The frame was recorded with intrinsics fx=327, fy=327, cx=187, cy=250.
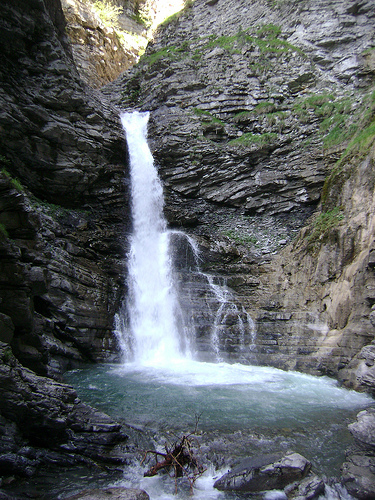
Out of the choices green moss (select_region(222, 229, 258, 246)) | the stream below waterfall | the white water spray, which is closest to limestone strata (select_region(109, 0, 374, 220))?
the white water spray

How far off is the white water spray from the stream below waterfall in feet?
7.80

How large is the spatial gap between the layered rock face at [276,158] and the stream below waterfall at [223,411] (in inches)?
93.5

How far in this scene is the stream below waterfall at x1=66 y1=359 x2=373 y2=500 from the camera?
5.42 m

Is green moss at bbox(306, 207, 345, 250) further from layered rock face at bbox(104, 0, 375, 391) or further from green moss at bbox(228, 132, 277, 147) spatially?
green moss at bbox(228, 132, 277, 147)

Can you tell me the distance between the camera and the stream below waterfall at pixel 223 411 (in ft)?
17.8

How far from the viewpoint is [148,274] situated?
16.4 meters

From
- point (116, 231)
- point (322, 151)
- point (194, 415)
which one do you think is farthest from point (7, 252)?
point (322, 151)

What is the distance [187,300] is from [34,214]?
9.08m

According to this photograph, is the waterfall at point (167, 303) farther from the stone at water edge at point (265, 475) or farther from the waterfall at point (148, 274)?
the stone at water edge at point (265, 475)

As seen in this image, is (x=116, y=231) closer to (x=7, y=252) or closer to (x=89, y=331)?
(x=89, y=331)

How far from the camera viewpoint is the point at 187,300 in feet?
49.6

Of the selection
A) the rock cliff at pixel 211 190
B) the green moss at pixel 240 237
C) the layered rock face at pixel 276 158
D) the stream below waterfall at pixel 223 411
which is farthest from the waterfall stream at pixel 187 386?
the green moss at pixel 240 237

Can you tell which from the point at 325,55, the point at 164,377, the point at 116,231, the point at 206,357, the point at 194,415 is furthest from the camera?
the point at 325,55

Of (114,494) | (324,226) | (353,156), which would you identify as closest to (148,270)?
(324,226)
